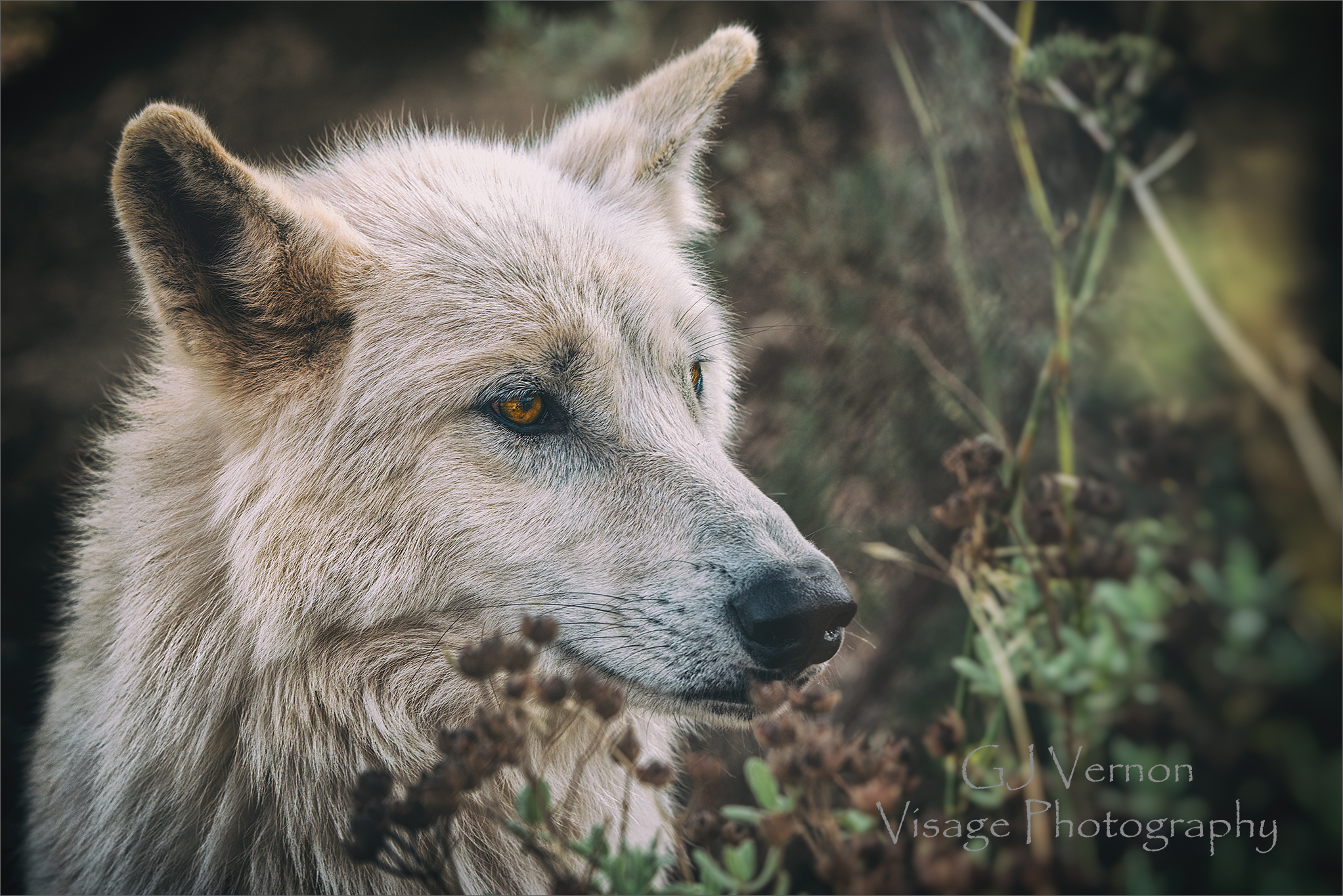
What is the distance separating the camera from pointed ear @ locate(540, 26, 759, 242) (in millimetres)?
2594

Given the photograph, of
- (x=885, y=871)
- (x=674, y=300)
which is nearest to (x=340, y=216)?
(x=674, y=300)

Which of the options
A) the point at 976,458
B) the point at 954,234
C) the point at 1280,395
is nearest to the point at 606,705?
the point at 976,458

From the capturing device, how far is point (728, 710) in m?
1.82

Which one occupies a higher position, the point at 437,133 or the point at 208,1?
the point at 208,1

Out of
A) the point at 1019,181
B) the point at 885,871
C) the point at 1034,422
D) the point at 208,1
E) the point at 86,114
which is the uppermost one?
the point at 208,1

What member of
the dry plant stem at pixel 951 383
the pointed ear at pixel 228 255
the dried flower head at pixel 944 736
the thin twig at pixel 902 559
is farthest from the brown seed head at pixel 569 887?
the dry plant stem at pixel 951 383

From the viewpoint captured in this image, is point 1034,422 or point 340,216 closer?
point 1034,422

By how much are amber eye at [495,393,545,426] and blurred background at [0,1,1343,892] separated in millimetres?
1184

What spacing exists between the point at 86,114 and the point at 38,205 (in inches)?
16.9

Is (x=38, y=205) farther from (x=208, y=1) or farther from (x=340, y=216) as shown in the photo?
(x=340, y=216)

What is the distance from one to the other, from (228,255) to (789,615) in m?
1.47

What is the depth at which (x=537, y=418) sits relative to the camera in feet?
6.53

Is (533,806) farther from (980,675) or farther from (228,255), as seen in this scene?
(228,255)

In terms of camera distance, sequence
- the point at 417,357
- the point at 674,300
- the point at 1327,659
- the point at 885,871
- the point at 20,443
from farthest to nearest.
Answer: the point at 20,443, the point at 674,300, the point at 417,357, the point at 1327,659, the point at 885,871
